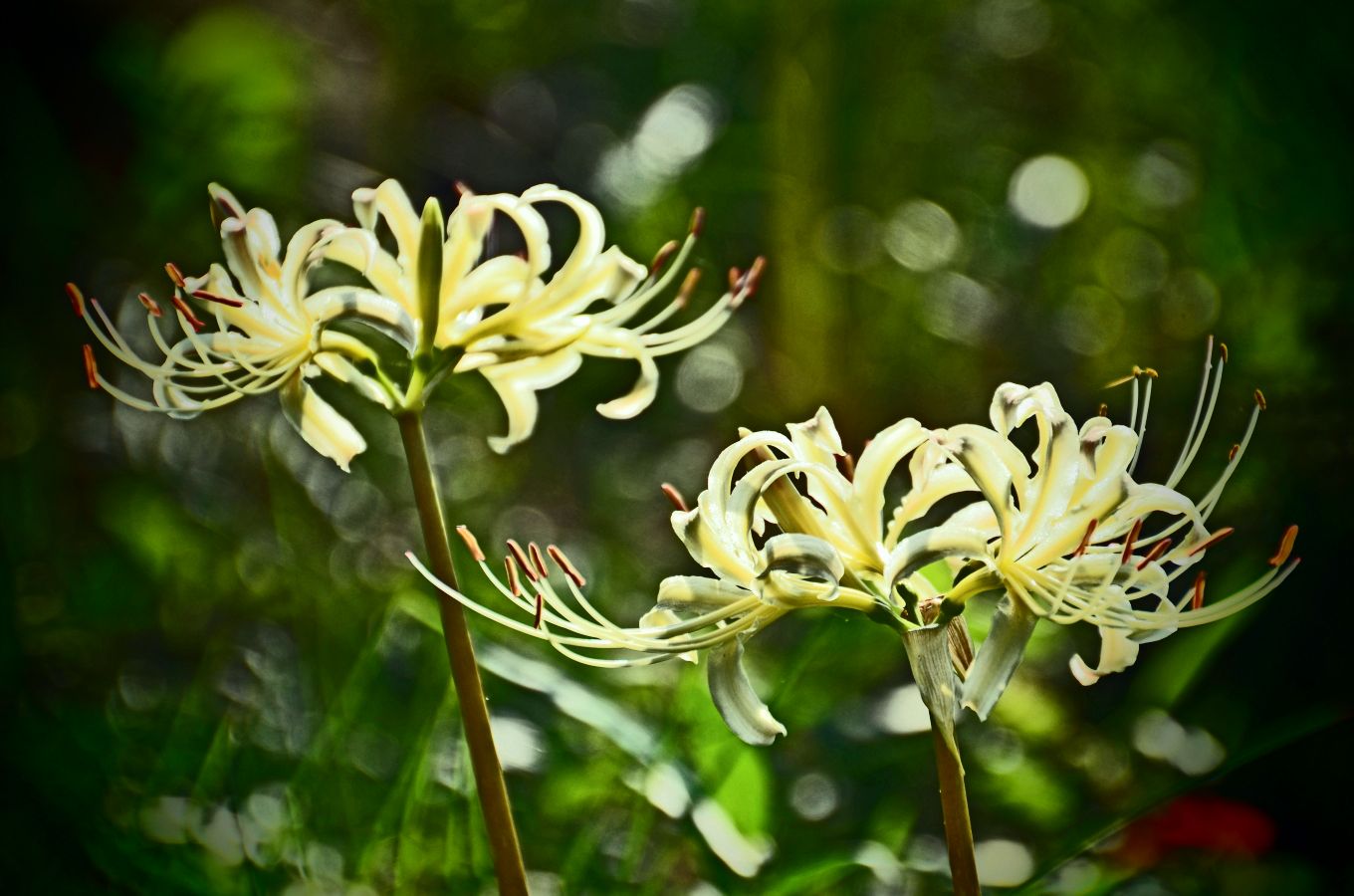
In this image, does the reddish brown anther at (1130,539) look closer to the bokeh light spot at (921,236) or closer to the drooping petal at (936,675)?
the drooping petal at (936,675)

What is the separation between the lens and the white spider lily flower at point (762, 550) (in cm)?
34

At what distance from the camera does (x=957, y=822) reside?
32 cm

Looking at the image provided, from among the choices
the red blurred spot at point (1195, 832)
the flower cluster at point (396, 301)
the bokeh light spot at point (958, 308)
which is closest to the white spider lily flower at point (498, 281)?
the flower cluster at point (396, 301)

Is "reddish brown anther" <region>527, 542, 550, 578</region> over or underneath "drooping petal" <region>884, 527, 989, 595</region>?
underneath

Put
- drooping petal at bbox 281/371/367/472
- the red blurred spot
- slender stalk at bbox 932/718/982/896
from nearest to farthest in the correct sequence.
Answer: slender stalk at bbox 932/718/982/896
drooping petal at bbox 281/371/367/472
the red blurred spot

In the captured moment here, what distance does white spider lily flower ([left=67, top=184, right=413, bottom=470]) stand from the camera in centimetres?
41

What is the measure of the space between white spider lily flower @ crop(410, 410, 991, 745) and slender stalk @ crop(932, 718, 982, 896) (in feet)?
0.12

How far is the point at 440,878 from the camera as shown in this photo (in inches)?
21.5

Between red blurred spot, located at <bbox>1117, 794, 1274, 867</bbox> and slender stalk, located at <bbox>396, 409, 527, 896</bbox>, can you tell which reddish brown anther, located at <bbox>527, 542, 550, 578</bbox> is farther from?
red blurred spot, located at <bbox>1117, 794, 1274, 867</bbox>

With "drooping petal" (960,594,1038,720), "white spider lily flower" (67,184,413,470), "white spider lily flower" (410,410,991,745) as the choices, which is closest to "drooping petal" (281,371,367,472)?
"white spider lily flower" (67,184,413,470)

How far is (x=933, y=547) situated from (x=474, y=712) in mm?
134

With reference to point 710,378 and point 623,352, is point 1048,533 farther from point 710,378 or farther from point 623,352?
point 710,378

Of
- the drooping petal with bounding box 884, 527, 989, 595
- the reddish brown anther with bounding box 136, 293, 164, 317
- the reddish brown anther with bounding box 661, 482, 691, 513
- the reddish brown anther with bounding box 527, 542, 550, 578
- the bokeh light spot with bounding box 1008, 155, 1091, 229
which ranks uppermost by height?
the bokeh light spot with bounding box 1008, 155, 1091, 229

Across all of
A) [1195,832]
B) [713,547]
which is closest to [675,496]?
[713,547]
